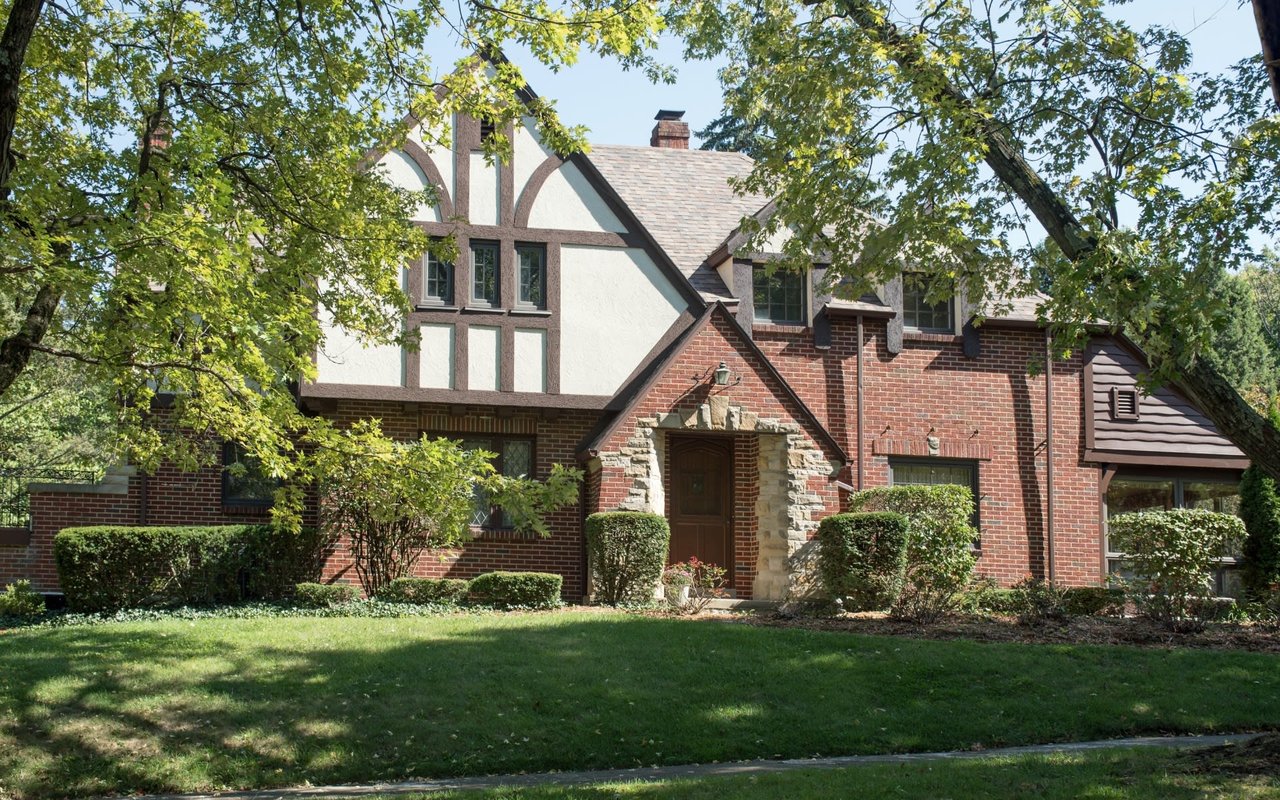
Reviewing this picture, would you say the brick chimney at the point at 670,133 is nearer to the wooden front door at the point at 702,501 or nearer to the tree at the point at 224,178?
the wooden front door at the point at 702,501

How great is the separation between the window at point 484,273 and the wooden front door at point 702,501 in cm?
342

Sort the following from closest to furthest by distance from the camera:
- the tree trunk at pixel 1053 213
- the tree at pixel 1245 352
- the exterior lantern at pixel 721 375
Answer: the tree trunk at pixel 1053 213, the exterior lantern at pixel 721 375, the tree at pixel 1245 352

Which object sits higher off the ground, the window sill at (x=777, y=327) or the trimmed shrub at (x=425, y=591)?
the window sill at (x=777, y=327)

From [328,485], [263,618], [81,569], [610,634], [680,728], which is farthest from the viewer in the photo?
[328,485]

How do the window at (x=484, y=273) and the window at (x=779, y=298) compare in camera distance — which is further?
the window at (x=779, y=298)

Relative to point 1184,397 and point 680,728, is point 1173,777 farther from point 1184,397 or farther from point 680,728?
point 1184,397

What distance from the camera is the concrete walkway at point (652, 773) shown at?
890 centimetres

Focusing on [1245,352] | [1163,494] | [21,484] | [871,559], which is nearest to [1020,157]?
[871,559]

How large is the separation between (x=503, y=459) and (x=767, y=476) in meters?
3.88

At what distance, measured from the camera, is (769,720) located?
34.8 ft

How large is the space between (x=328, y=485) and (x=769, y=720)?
25.3 feet

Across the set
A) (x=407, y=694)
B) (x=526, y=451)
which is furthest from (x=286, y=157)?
(x=526, y=451)

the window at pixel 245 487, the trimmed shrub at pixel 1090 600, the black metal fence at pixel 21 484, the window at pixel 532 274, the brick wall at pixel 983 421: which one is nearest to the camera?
the trimmed shrub at pixel 1090 600

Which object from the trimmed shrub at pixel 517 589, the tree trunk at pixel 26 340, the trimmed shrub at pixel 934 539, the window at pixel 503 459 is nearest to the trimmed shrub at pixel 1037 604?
the trimmed shrub at pixel 934 539
